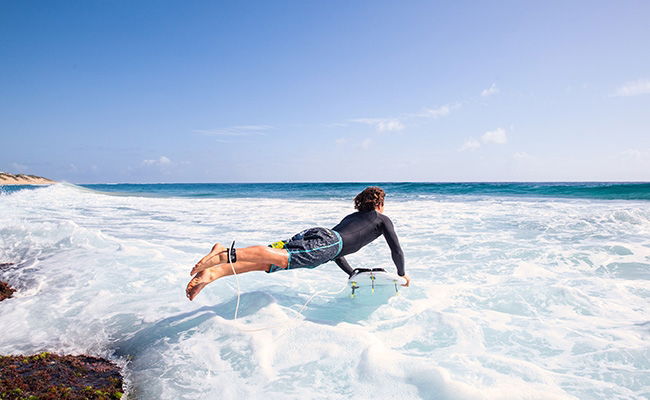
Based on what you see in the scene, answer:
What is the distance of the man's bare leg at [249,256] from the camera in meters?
4.08

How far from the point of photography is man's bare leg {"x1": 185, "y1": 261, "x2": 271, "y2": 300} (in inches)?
155

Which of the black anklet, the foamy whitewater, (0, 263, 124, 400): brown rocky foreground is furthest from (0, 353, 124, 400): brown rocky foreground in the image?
the black anklet

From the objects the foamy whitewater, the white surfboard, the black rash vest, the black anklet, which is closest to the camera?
the foamy whitewater

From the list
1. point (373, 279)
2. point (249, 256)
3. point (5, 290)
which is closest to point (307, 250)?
point (249, 256)

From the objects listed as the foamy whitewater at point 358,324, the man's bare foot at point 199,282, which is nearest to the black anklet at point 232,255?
the man's bare foot at point 199,282

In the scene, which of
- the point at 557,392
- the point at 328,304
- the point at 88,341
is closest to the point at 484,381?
the point at 557,392

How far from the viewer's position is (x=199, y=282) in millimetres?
3967

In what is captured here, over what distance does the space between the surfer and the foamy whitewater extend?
71 cm

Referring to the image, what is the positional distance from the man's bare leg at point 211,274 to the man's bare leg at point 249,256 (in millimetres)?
45

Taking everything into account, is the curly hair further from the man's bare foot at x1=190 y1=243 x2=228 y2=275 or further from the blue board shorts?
the man's bare foot at x1=190 y1=243 x2=228 y2=275

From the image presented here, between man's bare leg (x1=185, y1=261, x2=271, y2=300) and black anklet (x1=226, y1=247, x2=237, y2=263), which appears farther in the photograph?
black anklet (x1=226, y1=247, x2=237, y2=263)

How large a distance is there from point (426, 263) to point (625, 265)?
3.74 m

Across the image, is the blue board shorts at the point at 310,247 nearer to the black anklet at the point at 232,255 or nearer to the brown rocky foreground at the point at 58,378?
the black anklet at the point at 232,255

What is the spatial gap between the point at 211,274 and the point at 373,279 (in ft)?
7.84
